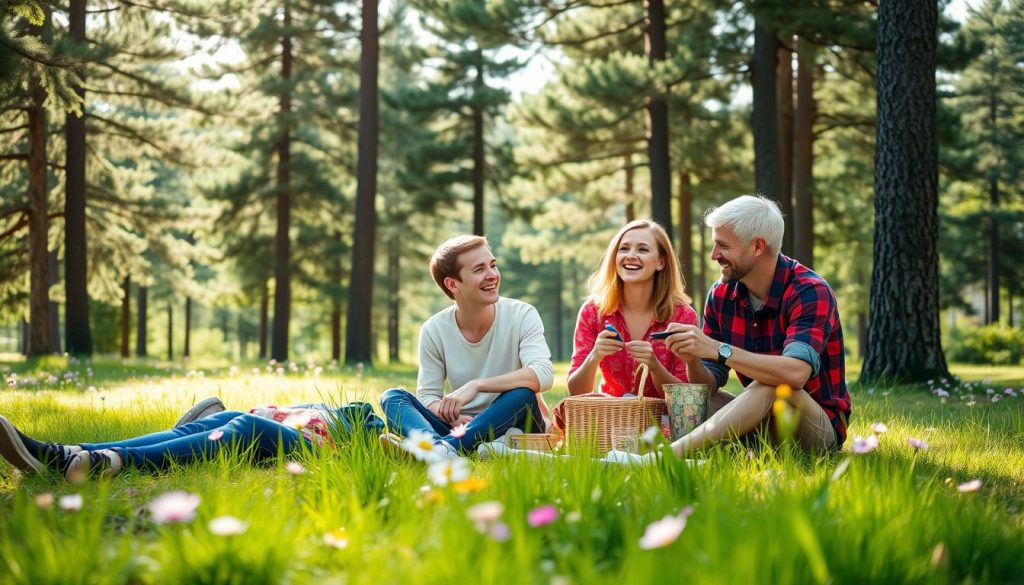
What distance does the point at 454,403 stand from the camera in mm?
4500

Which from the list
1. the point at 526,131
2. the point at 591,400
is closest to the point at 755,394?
the point at 591,400

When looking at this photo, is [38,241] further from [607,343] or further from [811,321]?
[811,321]

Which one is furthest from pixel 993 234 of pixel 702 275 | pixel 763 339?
pixel 763 339

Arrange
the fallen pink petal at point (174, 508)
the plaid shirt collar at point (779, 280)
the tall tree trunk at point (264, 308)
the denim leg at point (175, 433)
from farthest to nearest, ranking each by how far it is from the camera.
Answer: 1. the tall tree trunk at point (264, 308)
2. the plaid shirt collar at point (779, 280)
3. the denim leg at point (175, 433)
4. the fallen pink petal at point (174, 508)

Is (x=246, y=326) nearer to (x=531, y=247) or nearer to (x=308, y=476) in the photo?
(x=531, y=247)

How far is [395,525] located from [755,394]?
2.04 metres

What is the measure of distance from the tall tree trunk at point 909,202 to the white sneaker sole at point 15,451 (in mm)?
7104

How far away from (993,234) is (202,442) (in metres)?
27.3

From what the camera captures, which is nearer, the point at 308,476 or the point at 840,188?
the point at 308,476

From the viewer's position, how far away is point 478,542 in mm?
2006

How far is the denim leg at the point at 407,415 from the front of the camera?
14.0 feet

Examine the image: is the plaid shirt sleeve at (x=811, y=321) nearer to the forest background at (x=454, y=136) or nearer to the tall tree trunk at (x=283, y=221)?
the forest background at (x=454, y=136)

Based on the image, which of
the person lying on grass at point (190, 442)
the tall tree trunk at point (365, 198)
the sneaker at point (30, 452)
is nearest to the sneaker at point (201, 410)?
the person lying on grass at point (190, 442)

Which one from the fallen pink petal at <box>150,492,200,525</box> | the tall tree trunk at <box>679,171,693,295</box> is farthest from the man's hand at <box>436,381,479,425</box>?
the tall tree trunk at <box>679,171,693,295</box>
